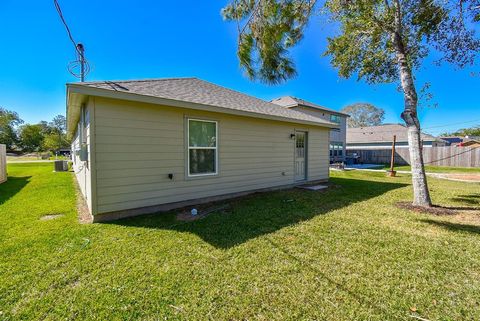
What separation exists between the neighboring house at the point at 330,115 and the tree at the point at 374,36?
36.1 ft

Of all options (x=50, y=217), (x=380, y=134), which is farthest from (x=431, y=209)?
(x=380, y=134)

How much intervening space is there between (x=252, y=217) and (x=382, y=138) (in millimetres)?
28647

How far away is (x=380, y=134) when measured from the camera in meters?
27.8

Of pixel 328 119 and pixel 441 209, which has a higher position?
pixel 328 119

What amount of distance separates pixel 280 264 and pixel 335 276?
0.63m

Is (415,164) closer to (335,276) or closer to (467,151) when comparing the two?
(335,276)

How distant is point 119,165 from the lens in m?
4.31

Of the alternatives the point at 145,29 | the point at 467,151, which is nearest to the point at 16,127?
the point at 145,29

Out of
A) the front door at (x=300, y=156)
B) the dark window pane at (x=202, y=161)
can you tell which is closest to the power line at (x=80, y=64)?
the dark window pane at (x=202, y=161)

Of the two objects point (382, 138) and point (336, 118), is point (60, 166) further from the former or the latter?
point (382, 138)

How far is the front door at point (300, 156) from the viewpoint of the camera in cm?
816

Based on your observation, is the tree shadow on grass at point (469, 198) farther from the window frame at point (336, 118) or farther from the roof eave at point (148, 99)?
the window frame at point (336, 118)

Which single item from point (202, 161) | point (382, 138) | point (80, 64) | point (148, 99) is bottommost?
point (202, 161)

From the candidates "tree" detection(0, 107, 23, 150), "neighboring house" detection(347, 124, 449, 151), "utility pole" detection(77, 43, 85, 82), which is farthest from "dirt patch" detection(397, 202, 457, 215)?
"tree" detection(0, 107, 23, 150)
